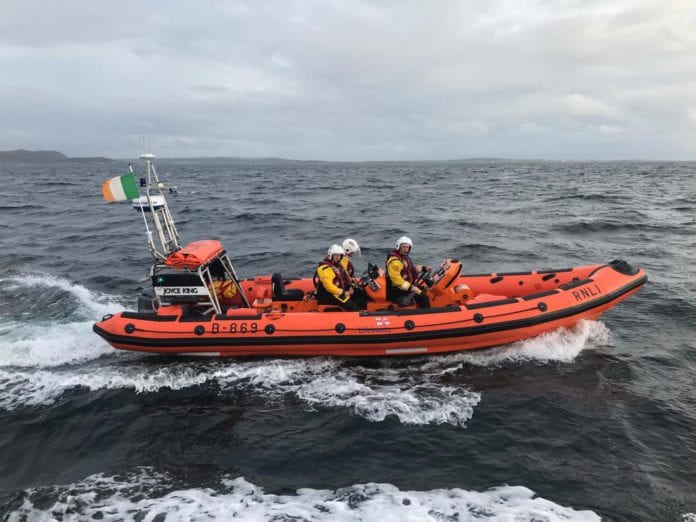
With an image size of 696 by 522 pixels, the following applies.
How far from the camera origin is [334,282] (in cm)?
699

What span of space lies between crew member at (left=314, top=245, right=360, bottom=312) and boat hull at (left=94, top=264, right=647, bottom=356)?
275mm

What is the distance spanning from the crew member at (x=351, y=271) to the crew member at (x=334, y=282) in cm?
9

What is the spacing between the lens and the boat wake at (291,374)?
18.9 feet

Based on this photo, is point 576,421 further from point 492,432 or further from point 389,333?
point 389,333

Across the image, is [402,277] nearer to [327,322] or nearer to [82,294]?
[327,322]

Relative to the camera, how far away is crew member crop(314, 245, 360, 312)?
691 cm

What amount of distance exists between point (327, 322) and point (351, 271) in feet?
3.65

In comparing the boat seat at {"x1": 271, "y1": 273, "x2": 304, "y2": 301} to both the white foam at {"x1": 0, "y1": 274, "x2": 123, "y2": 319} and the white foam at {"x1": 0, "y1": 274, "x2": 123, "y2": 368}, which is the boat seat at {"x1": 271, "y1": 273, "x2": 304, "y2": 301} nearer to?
the white foam at {"x1": 0, "y1": 274, "x2": 123, "y2": 368}

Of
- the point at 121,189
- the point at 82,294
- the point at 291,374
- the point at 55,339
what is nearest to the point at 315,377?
the point at 291,374

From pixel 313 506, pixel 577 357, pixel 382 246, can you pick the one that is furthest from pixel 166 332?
pixel 382 246

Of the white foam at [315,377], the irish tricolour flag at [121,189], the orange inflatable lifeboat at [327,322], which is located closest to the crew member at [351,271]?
the orange inflatable lifeboat at [327,322]

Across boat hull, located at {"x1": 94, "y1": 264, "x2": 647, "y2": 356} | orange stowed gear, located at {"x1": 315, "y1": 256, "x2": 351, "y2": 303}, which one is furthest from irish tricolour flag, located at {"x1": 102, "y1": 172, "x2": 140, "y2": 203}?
orange stowed gear, located at {"x1": 315, "y1": 256, "x2": 351, "y2": 303}

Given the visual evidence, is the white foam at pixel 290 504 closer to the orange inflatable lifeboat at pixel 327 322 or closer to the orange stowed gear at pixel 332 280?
the orange inflatable lifeboat at pixel 327 322

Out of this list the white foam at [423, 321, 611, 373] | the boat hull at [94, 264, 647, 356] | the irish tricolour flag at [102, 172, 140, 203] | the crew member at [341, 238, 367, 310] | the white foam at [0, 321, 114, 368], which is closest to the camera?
the irish tricolour flag at [102, 172, 140, 203]
